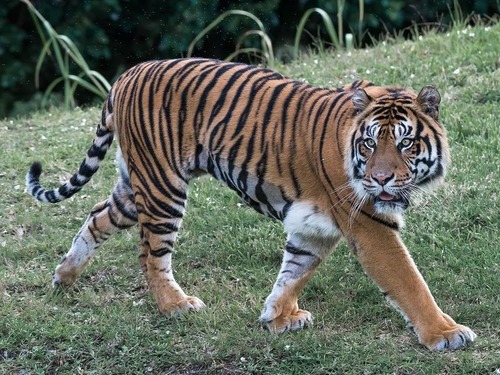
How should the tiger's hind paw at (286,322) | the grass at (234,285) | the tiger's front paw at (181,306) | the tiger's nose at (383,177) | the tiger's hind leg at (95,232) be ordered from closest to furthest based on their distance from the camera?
1. the tiger's nose at (383,177)
2. the grass at (234,285)
3. the tiger's hind paw at (286,322)
4. the tiger's front paw at (181,306)
5. the tiger's hind leg at (95,232)

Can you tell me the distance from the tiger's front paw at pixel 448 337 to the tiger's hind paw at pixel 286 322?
26.7 inches

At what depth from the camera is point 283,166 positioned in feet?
17.8

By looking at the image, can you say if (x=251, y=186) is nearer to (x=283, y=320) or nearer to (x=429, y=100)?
(x=283, y=320)

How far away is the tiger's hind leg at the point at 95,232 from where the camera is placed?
6.02 meters

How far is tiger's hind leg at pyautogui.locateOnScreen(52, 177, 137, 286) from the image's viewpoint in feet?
19.7

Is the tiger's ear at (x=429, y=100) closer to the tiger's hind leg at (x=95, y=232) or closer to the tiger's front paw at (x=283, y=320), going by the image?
the tiger's front paw at (x=283, y=320)

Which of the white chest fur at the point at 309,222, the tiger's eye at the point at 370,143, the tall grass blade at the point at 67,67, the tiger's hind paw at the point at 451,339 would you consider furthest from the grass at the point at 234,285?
the tall grass blade at the point at 67,67

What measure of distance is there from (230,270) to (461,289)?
1.34 metres

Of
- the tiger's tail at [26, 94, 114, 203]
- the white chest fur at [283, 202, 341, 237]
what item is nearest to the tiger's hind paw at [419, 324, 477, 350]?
the white chest fur at [283, 202, 341, 237]

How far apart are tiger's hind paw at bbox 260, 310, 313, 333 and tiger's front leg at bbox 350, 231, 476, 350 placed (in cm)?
51

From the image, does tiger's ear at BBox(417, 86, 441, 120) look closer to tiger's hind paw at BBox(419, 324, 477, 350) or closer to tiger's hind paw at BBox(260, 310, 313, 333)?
tiger's hind paw at BBox(419, 324, 477, 350)

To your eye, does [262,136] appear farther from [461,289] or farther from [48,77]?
[48,77]

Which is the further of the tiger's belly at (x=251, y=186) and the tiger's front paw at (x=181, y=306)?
the tiger's front paw at (x=181, y=306)

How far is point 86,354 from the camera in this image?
5.29 metres
